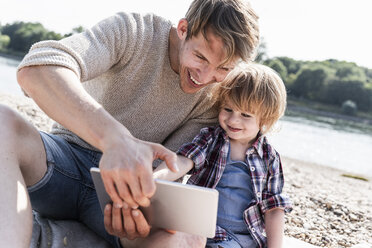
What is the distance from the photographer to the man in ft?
4.66

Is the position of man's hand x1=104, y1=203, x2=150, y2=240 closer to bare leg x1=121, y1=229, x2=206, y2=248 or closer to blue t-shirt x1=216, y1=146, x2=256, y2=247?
bare leg x1=121, y1=229, x2=206, y2=248

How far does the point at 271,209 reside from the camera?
7.61ft

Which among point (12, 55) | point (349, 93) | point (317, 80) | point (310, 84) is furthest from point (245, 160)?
point (317, 80)

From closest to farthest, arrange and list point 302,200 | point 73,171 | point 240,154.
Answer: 1. point 73,171
2. point 240,154
3. point 302,200

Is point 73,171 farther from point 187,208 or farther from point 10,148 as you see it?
point 187,208

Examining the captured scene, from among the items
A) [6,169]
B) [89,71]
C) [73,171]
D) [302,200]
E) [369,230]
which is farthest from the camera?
[302,200]

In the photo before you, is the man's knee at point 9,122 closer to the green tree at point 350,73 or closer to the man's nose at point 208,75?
the man's nose at point 208,75

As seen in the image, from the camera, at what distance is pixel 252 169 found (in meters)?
2.39

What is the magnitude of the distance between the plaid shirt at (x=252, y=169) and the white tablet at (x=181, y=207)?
1.86ft

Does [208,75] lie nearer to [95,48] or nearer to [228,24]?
[228,24]

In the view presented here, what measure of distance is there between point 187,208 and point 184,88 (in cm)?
102

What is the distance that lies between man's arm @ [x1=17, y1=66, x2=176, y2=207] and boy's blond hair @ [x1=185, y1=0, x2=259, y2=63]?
762 mm

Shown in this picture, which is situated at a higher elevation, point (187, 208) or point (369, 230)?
point (187, 208)

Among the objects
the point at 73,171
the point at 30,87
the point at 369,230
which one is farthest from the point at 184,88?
the point at 369,230
